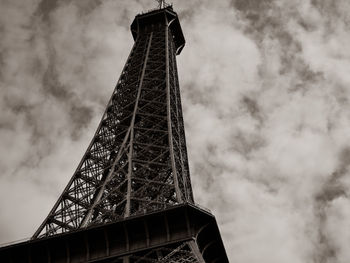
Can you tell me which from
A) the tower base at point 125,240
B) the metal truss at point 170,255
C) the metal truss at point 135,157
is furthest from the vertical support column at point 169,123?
the metal truss at point 170,255

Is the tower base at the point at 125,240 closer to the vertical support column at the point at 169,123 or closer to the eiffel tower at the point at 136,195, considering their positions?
the eiffel tower at the point at 136,195

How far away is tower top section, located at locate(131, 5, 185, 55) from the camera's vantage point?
80.1 metres

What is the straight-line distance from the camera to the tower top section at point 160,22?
3152 inches

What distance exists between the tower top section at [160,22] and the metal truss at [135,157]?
8.28 m

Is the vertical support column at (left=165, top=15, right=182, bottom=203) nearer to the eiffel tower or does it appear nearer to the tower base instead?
the eiffel tower

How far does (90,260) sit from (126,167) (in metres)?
12.1

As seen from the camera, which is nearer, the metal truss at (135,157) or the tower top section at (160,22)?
the metal truss at (135,157)

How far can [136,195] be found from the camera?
45031mm

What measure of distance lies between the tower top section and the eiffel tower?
8502 mm

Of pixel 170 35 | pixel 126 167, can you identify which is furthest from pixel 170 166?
pixel 170 35

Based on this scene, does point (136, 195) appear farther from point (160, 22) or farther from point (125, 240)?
point (160, 22)

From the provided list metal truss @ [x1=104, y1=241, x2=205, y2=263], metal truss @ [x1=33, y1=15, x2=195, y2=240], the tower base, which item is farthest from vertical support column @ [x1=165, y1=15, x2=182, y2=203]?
metal truss @ [x1=104, y1=241, x2=205, y2=263]

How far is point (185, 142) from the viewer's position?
57719 millimetres

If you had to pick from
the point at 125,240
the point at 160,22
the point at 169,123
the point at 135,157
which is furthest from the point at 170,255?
the point at 160,22
